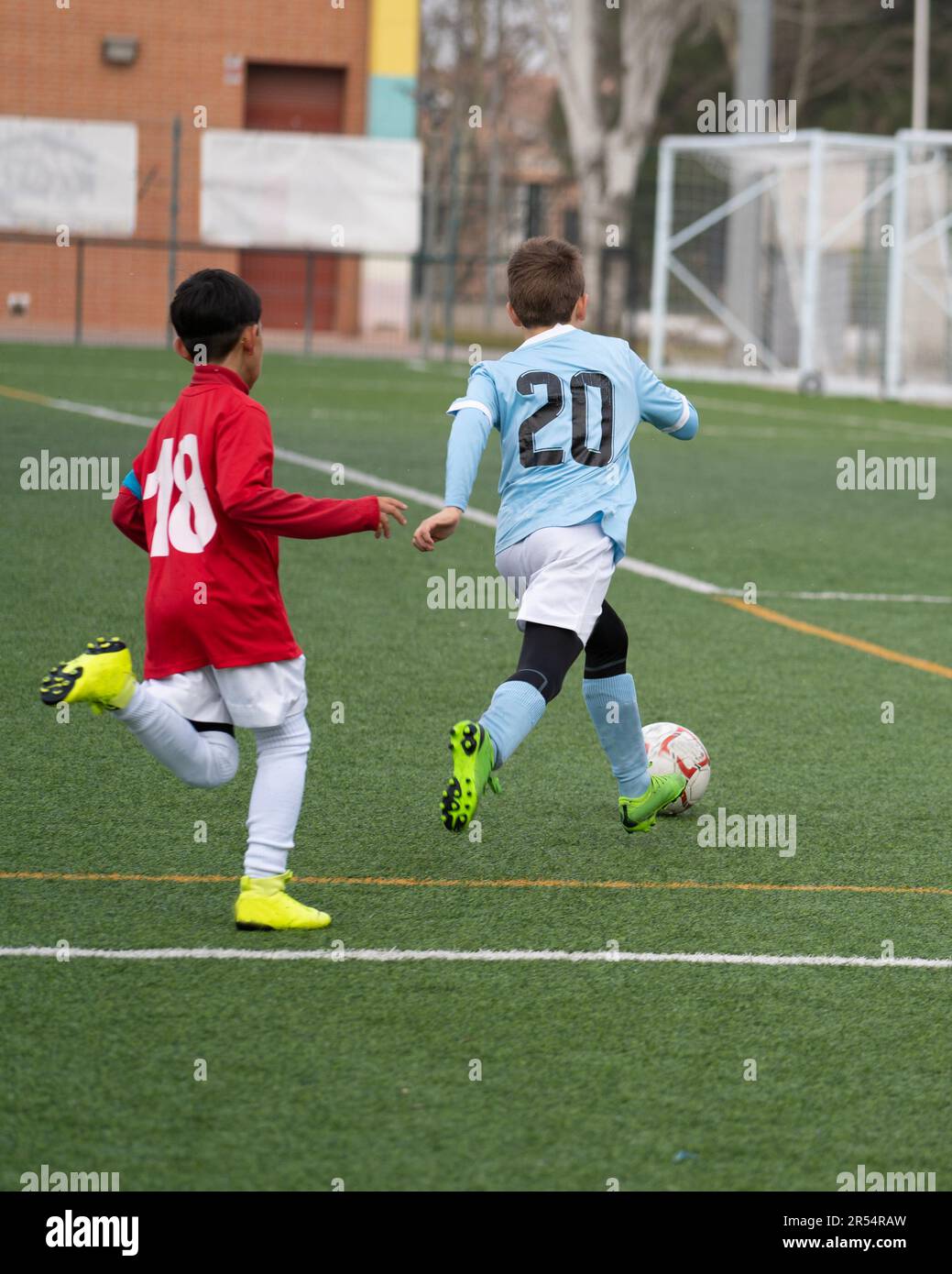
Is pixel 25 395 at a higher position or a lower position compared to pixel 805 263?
lower

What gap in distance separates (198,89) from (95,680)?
96.0 ft

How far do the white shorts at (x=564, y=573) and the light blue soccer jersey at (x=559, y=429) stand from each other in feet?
0.09

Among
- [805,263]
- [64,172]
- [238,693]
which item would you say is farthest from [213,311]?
[64,172]

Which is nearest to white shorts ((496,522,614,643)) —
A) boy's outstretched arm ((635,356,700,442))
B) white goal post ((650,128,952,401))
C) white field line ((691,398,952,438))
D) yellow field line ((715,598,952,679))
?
boy's outstretched arm ((635,356,700,442))

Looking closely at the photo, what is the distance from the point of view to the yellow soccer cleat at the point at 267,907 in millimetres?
4117

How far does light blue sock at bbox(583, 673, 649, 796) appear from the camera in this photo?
16.1 ft

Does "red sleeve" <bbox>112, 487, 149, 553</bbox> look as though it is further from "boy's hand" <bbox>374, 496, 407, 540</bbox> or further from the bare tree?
the bare tree

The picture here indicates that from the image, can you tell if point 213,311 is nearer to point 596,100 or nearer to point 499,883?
point 499,883

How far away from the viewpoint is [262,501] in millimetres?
3959

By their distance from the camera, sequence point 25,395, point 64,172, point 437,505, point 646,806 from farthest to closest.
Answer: point 64,172
point 25,395
point 437,505
point 646,806

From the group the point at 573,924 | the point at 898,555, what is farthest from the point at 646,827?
the point at 898,555

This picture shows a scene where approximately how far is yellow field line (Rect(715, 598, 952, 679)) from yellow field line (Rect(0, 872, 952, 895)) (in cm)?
288

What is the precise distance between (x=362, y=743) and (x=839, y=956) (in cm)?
214
